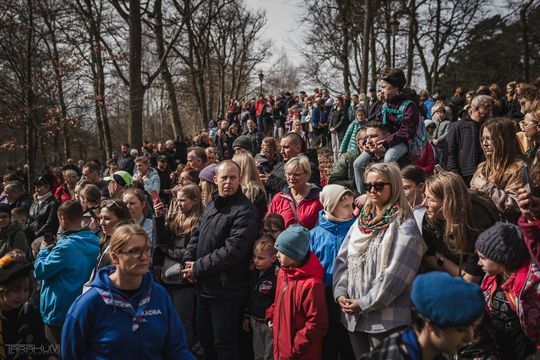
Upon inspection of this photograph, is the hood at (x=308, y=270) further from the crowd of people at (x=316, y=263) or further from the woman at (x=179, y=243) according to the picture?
the woman at (x=179, y=243)

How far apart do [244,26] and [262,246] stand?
106ft

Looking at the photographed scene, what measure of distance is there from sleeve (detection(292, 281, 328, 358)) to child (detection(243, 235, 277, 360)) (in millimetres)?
675

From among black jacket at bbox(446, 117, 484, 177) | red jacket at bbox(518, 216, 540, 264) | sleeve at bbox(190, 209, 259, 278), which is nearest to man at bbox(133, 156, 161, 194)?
Answer: sleeve at bbox(190, 209, 259, 278)

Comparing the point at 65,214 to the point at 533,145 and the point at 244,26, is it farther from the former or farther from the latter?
the point at 244,26

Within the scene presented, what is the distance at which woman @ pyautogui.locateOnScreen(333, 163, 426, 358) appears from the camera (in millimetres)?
3080

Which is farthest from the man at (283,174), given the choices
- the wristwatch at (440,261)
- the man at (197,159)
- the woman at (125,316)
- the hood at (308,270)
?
the woman at (125,316)

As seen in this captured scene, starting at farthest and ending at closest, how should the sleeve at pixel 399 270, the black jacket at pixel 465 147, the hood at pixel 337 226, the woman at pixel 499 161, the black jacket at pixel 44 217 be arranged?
the black jacket at pixel 44 217 → the black jacket at pixel 465 147 → the hood at pixel 337 226 → the woman at pixel 499 161 → the sleeve at pixel 399 270

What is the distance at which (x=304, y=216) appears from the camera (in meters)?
4.59

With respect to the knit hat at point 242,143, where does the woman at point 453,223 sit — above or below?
below

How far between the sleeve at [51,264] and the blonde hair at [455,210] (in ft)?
11.0

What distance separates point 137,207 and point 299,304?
96.1 inches

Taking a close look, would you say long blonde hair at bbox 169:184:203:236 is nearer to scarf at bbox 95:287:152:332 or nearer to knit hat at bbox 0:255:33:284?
knit hat at bbox 0:255:33:284

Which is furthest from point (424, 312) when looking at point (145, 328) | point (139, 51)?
point (139, 51)

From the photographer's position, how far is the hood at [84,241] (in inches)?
167
